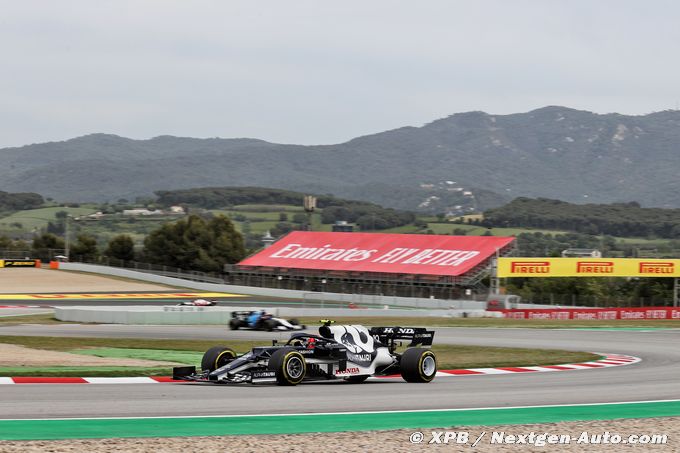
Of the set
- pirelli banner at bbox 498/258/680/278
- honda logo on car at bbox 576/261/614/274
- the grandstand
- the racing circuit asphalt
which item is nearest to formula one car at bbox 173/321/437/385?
the racing circuit asphalt

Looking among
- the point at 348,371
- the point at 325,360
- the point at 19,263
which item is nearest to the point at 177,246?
the point at 19,263

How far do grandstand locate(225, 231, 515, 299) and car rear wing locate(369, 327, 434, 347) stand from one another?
4870 centimetres

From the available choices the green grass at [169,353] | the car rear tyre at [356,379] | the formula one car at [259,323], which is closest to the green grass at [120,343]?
the green grass at [169,353]

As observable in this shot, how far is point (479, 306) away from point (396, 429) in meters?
51.7

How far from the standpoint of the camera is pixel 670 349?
105 ft

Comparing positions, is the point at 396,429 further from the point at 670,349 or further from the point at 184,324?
the point at 184,324

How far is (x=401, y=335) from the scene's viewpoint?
2036 cm

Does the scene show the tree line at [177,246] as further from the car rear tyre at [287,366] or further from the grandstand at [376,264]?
the car rear tyre at [287,366]

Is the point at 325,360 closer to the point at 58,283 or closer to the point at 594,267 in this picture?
the point at 594,267

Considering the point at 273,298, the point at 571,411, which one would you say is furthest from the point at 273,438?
the point at 273,298

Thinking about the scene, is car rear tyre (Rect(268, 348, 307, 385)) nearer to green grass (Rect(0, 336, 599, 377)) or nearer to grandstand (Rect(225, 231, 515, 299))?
green grass (Rect(0, 336, 599, 377))

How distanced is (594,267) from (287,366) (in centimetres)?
5352

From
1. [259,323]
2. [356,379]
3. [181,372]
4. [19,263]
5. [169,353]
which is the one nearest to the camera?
[181,372]

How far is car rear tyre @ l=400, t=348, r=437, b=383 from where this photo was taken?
19.4 m
